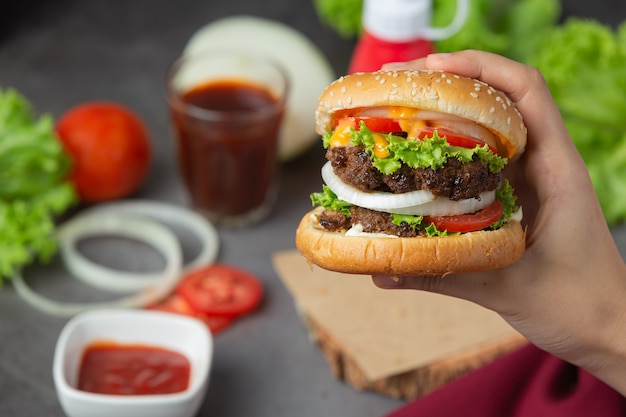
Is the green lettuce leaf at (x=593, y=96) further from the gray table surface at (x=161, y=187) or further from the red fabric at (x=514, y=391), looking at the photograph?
the red fabric at (x=514, y=391)

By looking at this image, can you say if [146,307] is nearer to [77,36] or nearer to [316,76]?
[316,76]

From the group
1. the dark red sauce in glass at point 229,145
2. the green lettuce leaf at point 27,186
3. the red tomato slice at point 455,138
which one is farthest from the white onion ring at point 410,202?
the green lettuce leaf at point 27,186

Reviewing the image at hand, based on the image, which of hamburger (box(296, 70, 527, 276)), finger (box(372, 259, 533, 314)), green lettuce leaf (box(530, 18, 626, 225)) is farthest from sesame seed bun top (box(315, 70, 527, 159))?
green lettuce leaf (box(530, 18, 626, 225))

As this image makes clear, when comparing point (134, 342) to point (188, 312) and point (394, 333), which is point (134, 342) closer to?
point (188, 312)

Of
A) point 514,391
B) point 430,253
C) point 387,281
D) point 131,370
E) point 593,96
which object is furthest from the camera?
point 593,96

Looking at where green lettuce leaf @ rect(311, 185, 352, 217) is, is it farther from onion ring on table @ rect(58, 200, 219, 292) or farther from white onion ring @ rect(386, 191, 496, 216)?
onion ring on table @ rect(58, 200, 219, 292)

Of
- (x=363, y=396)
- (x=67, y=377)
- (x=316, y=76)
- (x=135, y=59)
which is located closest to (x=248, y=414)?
(x=363, y=396)

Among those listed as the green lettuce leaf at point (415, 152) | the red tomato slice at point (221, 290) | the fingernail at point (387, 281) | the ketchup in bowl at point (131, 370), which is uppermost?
the green lettuce leaf at point (415, 152)

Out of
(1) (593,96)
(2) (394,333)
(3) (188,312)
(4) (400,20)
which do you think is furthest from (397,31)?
(3) (188,312)
